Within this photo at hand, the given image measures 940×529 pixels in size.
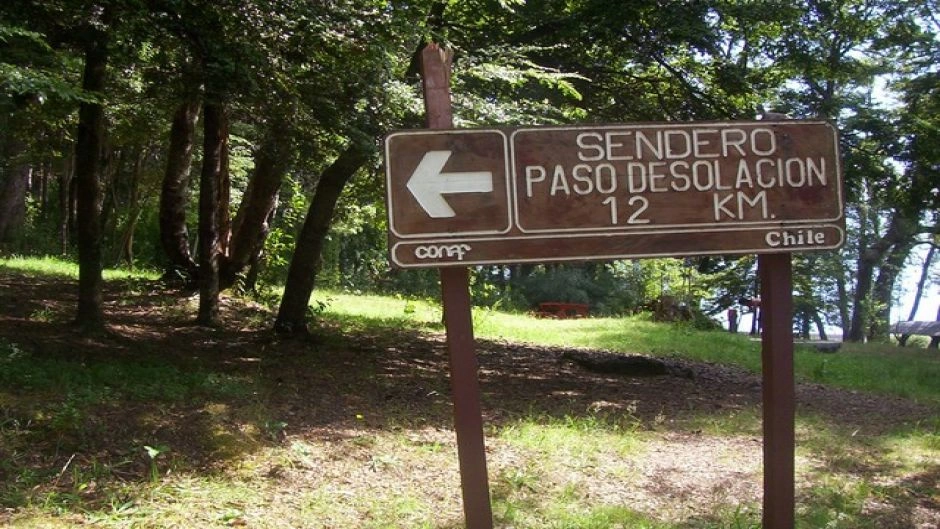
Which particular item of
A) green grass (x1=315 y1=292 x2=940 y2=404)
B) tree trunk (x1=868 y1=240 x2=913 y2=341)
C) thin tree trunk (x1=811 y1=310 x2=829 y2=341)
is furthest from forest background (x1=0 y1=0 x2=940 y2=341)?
thin tree trunk (x1=811 y1=310 x2=829 y2=341)

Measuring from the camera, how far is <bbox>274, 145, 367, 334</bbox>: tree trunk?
10133 millimetres

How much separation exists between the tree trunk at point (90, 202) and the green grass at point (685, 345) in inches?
202

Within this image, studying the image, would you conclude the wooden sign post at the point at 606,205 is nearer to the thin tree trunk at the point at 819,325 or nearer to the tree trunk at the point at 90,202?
the tree trunk at the point at 90,202

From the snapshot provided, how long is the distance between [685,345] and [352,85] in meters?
9.42

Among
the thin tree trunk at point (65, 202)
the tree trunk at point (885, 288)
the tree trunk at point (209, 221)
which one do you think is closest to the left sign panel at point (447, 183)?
the tree trunk at point (209, 221)

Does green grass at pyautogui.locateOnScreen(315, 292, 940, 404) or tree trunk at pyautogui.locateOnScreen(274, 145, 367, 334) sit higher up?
tree trunk at pyautogui.locateOnScreen(274, 145, 367, 334)

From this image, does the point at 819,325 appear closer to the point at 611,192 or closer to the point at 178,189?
the point at 178,189

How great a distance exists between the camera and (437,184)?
3438 millimetres

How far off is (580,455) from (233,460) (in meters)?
2.39

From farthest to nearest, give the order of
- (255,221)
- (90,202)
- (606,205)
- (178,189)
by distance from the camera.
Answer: (178,189) → (255,221) → (90,202) → (606,205)

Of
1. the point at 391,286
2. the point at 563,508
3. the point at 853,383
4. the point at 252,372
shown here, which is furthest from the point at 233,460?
the point at 391,286

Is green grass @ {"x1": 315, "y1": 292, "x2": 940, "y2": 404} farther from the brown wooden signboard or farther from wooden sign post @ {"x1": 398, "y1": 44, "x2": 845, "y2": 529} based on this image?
the brown wooden signboard

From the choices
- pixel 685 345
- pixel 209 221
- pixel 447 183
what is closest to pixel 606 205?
pixel 447 183

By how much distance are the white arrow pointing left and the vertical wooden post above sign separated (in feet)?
0.53
